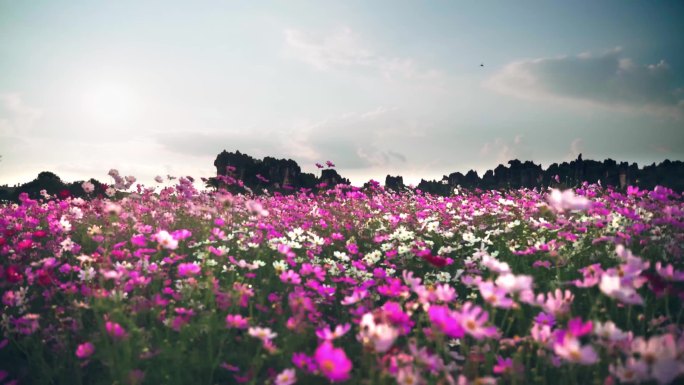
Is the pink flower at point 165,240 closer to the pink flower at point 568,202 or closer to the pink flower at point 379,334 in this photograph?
the pink flower at point 379,334

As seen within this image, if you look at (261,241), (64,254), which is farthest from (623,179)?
(64,254)

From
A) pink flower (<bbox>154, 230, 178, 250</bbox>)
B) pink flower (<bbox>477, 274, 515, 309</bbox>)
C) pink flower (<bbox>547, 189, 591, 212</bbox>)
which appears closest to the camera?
pink flower (<bbox>477, 274, 515, 309</bbox>)

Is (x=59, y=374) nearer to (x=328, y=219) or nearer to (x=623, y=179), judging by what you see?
(x=328, y=219)

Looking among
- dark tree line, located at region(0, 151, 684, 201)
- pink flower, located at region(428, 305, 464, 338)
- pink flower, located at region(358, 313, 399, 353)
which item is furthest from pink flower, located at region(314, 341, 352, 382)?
dark tree line, located at region(0, 151, 684, 201)

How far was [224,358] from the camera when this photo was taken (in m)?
3.20

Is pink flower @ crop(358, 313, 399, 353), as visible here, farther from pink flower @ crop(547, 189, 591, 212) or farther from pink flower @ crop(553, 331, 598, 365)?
pink flower @ crop(547, 189, 591, 212)

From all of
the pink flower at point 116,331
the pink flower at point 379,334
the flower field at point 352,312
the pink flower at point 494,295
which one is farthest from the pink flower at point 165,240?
the pink flower at point 494,295

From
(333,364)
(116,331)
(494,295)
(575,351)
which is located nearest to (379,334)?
(333,364)

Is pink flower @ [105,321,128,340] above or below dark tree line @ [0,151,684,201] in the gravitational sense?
below

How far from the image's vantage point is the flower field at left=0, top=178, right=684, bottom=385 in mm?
2016

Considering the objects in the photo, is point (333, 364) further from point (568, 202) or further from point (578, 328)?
point (568, 202)

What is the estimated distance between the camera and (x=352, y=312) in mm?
2818

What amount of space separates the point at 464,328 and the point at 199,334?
2.33 meters

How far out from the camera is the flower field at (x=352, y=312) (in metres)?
2.02
